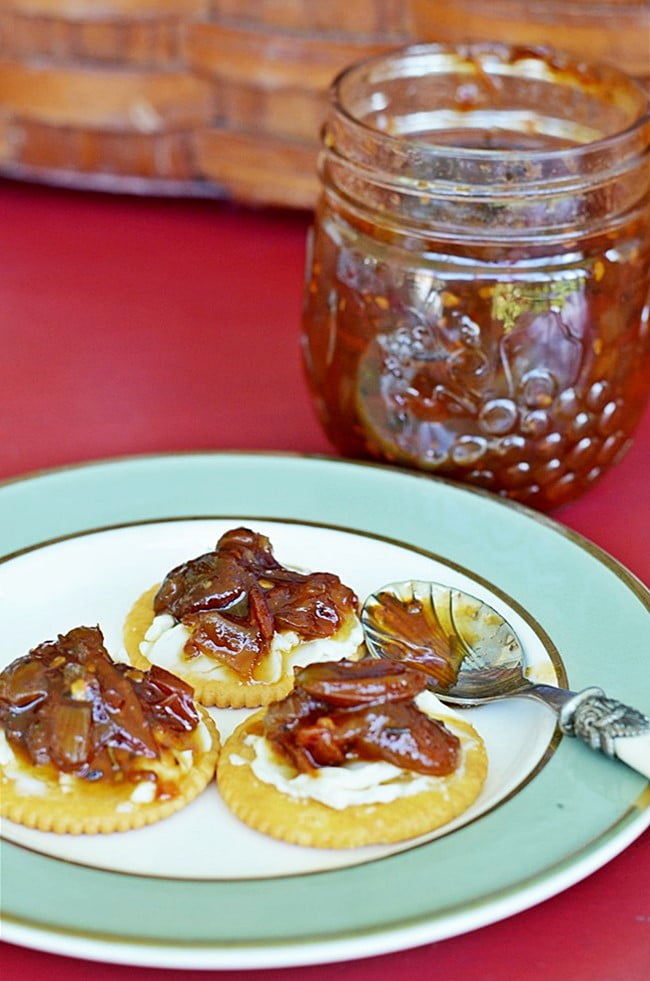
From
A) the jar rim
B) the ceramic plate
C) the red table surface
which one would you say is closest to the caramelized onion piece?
the ceramic plate

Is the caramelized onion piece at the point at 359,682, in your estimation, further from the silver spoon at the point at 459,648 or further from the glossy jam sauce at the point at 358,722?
the silver spoon at the point at 459,648

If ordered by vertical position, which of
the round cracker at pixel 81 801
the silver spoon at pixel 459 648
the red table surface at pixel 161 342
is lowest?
the red table surface at pixel 161 342

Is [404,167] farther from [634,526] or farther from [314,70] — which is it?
[314,70]

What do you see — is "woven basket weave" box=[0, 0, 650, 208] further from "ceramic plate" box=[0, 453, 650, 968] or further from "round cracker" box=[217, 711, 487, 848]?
"round cracker" box=[217, 711, 487, 848]

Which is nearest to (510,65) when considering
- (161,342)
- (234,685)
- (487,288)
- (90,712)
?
(487,288)

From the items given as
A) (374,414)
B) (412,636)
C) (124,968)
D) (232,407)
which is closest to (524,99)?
(374,414)

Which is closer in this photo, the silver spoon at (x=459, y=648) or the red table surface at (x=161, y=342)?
the silver spoon at (x=459, y=648)

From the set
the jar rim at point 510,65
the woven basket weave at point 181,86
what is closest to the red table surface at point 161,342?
the woven basket weave at point 181,86

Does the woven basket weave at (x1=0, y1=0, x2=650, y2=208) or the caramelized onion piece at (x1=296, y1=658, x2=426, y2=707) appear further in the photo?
the woven basket weave at (x1=0, y1=0, x2=650, y2=208)
